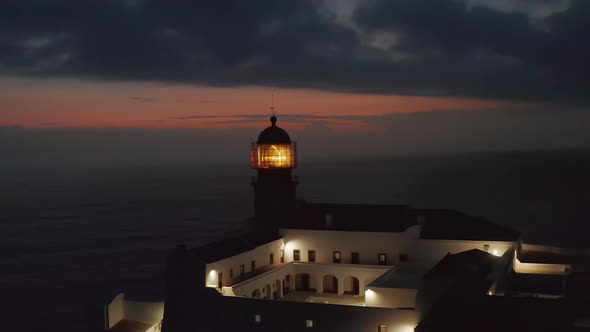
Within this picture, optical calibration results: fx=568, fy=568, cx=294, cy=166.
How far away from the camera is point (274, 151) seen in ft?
118

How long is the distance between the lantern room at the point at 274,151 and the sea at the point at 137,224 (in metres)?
8.04

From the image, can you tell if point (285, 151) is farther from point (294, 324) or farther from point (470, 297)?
point (470, 297)

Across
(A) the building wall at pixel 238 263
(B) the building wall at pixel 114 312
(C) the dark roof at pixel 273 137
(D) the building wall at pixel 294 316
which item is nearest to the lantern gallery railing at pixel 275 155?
(C) the dark roof at pixel 273 137

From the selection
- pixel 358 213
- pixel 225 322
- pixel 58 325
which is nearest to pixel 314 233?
pixel 358 213

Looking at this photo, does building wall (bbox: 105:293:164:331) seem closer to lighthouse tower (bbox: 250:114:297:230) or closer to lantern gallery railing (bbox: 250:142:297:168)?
lighthouse tower (bbox: 250:114:297:230)

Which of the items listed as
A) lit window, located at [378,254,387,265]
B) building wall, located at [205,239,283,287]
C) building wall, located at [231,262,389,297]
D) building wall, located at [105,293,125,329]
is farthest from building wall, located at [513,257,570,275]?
building wall, located at [105,293,125,329]

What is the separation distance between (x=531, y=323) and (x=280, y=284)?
13486mm

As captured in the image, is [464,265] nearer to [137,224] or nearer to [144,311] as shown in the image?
[144,311]

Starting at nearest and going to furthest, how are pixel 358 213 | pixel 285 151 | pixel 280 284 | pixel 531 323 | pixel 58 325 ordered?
pixel 531 323 → pixel 280 284 → pixel 358 213 → pixel 285 151 → pixel 58 325

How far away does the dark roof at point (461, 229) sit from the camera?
2988 cm

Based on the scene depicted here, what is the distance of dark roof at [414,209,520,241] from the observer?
2988cm

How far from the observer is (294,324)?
74.7 ft

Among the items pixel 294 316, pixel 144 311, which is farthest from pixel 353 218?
pixel 144 311

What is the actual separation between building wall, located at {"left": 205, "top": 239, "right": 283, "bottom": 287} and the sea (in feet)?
37.4
